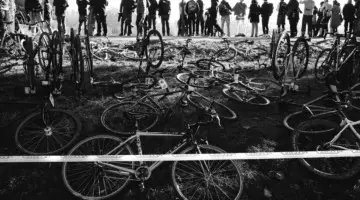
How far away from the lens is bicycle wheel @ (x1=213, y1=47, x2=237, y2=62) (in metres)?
11.0

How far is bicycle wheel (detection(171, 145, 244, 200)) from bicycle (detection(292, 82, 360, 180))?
4.21 feet

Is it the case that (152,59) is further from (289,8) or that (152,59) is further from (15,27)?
(289,8)

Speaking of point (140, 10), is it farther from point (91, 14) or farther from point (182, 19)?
point (182, 19)

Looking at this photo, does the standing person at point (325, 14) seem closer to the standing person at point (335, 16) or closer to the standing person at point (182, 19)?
the standing person at point (335, 16)

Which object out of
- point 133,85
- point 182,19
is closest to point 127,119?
point 133,85

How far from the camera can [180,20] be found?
1645 centimetres

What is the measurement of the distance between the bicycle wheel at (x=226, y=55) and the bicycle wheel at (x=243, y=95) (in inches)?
136

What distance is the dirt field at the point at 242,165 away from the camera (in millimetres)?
4664

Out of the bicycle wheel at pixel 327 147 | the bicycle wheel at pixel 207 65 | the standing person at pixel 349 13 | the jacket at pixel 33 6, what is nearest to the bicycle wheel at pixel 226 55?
the bicycle wheel at pixel 207 65

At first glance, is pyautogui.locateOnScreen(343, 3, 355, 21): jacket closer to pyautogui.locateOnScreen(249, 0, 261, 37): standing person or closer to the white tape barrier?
pyautogui.locateOnScreen(249, 0, 261, 37): standing person

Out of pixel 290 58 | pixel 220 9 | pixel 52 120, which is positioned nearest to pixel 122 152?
pixel 52 120

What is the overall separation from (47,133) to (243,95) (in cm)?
450

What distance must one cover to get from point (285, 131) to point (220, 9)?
10831mm

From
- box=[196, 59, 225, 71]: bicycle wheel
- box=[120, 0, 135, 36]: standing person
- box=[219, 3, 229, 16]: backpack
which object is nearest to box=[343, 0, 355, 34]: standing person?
box=[219, 3, 229, 16]: backpack
